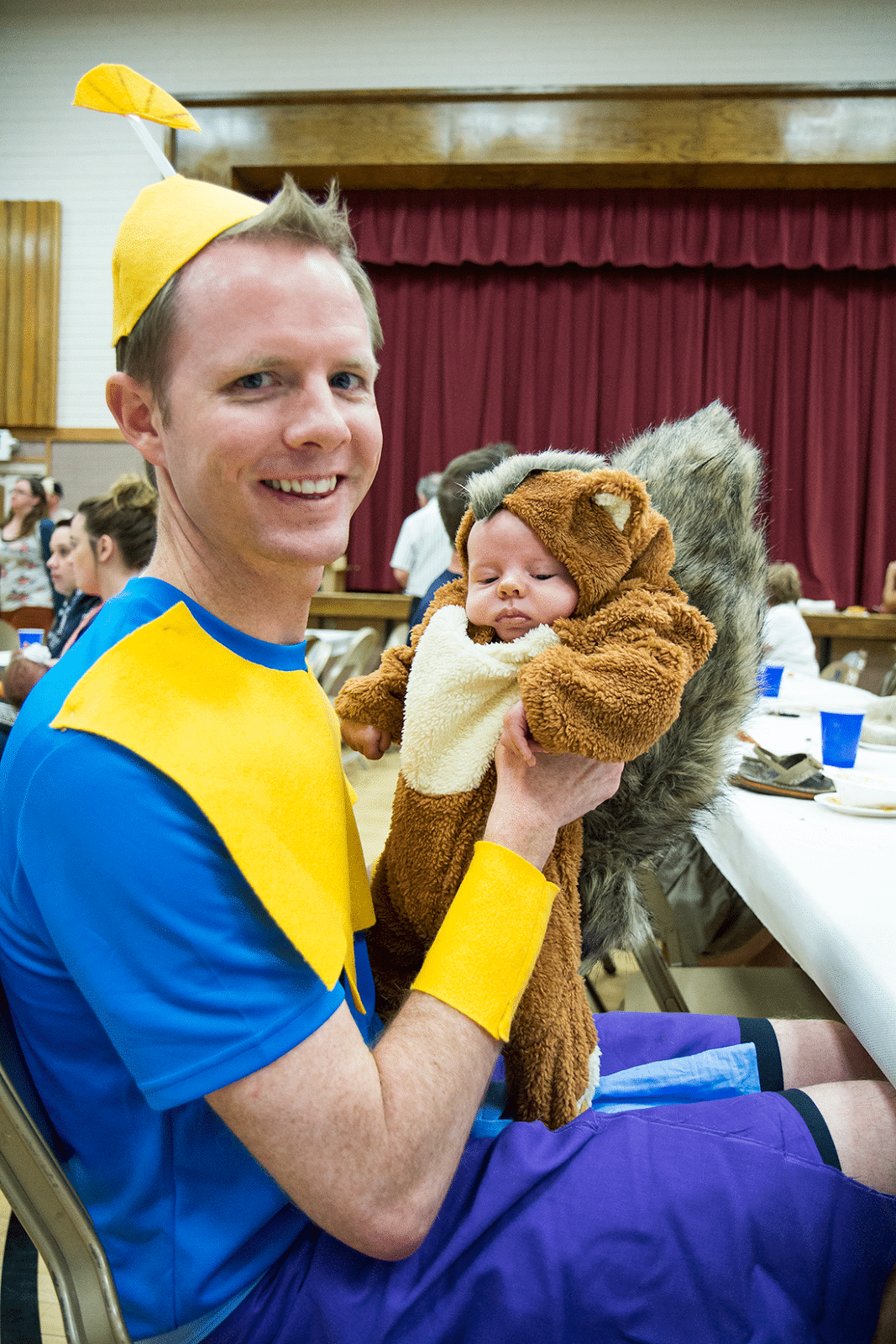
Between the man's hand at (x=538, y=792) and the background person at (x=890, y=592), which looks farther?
the background person at (x=890, y=592)

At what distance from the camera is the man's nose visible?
31.4 inches

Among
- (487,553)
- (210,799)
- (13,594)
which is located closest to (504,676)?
(487,553)

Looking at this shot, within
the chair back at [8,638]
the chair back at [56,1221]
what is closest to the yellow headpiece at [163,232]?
the chair back at [56,1221]

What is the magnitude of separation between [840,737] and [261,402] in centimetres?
181

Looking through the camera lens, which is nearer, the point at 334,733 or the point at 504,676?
the point at 334,733

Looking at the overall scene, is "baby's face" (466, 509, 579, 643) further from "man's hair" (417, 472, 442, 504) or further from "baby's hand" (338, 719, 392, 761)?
"man's hair" (417, 472, 442, 504)

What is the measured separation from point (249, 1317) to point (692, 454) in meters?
1.01

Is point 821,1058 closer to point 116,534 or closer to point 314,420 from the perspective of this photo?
point 314,420

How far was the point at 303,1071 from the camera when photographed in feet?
2.23

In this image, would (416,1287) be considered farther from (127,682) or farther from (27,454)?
(27,454)

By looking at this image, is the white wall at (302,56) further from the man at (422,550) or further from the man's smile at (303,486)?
the man's smile at (303,486)

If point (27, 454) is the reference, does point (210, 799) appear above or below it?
below

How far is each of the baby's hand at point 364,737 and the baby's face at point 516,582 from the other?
0.71ft

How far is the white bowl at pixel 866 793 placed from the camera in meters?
1.73
